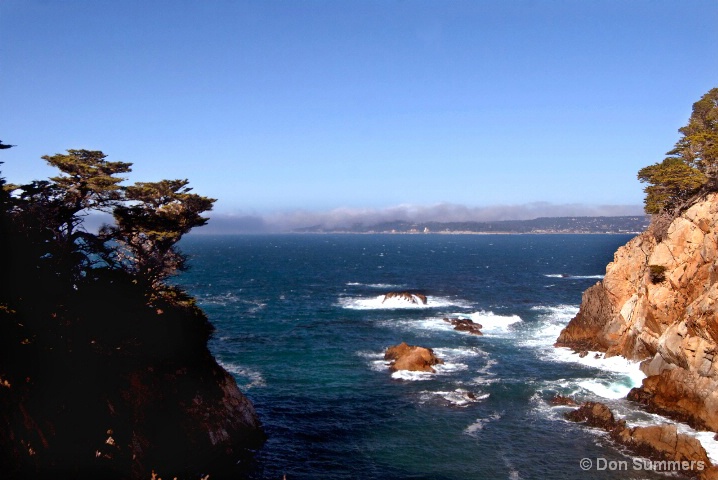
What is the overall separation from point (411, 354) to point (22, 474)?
34.2 m

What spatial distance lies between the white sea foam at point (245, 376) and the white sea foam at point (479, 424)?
1840 cm

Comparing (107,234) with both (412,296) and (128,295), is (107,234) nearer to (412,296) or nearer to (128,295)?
(128,295)

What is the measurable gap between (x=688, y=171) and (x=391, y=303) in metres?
45.7

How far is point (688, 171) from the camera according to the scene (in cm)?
4825

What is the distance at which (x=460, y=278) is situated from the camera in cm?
11775

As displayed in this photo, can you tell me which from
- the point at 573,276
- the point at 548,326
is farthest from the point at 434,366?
the point at 573,276

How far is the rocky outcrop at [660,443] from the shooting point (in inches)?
1104

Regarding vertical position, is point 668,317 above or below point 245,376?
above

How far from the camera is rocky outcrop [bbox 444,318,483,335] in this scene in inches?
2469

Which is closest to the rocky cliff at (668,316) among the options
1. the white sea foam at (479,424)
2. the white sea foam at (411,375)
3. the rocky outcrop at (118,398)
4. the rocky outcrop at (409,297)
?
the white sea foam at (479,424)

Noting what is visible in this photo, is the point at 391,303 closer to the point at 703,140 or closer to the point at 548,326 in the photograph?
the point at 548,326

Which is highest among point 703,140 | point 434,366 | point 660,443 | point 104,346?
point 703,140

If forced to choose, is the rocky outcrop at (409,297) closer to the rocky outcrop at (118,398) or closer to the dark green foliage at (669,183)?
the dark green foliage at (669,183)

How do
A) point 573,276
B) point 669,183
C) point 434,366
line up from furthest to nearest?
point 573,276 < point 669,183 < point 434,366
